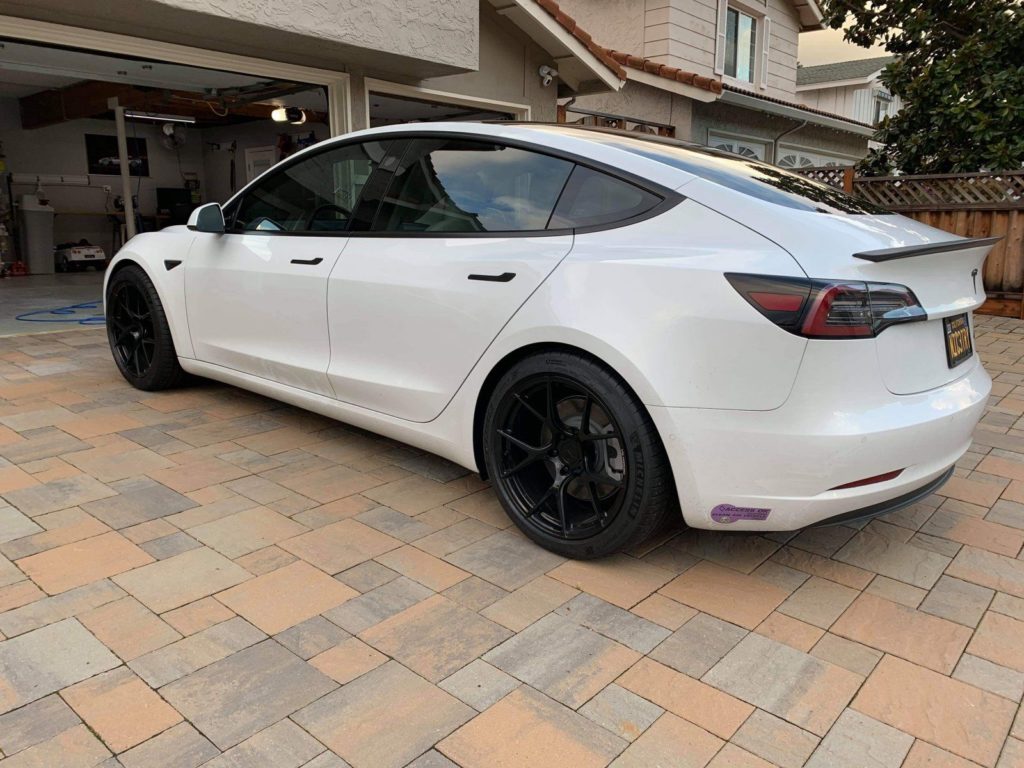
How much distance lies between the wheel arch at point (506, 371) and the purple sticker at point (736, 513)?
10.7 inches

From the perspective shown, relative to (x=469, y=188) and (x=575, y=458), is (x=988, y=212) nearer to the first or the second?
(x=469, y=188)

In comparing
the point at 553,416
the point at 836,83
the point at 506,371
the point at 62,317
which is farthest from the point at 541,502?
the point at 836,83

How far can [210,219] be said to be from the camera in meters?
3.87

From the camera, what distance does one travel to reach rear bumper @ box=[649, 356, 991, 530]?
2.17 metres

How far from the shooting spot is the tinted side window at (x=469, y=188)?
277cm

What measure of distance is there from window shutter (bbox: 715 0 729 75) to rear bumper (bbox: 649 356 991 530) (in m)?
12.4

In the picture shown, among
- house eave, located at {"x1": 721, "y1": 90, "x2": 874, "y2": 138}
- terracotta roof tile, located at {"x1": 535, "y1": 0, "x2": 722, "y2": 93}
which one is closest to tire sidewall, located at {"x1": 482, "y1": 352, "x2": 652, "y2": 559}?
terracotta roof tile, located at {"x1": 535, "y1": 0, "x2": 722, "y2": 93}

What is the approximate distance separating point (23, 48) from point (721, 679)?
299 inches

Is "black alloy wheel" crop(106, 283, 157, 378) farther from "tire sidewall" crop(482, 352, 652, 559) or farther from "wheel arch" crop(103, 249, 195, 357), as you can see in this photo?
"tire sidewall" crop(482, 352, 652, 559)

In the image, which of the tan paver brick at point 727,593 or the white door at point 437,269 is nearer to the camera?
the tan paver brick at point 727,593

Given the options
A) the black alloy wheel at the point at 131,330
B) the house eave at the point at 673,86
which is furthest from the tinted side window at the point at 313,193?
the house eave at the point at 673,86

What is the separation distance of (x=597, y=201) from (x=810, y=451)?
1.08 meters

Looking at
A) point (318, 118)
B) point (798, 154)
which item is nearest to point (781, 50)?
point (798, 154)

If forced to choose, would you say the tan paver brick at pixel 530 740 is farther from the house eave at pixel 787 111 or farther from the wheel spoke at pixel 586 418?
the house eave at pixel 787 111
